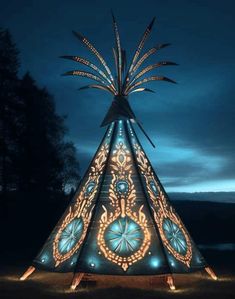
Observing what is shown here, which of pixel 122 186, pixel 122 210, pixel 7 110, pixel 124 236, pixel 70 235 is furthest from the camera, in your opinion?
pixel 7 110

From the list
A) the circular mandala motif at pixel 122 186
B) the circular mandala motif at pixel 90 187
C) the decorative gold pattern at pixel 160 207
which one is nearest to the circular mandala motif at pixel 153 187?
the decorative gold pattern at pixel 160 207

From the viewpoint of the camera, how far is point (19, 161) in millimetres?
34219

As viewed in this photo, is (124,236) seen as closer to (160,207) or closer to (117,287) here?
(117,287)

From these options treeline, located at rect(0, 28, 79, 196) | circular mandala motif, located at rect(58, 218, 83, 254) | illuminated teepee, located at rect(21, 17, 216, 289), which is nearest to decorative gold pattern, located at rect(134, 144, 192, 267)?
illuminated teepee, located at rect(21, 17, 216, 289)

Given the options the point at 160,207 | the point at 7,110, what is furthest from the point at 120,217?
the point at 7,110

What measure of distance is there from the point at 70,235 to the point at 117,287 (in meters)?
2.46

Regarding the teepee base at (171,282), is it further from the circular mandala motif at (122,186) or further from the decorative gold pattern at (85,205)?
the circular mandala motif at (122,186)

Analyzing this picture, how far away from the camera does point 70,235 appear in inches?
593

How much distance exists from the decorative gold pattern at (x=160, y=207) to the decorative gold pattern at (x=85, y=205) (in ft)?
4.31

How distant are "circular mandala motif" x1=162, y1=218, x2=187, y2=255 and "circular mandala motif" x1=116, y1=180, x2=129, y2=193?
1.66 meters

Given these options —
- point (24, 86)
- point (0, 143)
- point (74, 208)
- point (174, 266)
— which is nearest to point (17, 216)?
point (0, 143)

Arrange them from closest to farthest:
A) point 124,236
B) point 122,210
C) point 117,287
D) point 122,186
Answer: point 117,287
point 124,236
point 122,210
point 122,186

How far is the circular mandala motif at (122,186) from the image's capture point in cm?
1507

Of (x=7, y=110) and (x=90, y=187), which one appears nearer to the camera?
(x=90, y=187)
